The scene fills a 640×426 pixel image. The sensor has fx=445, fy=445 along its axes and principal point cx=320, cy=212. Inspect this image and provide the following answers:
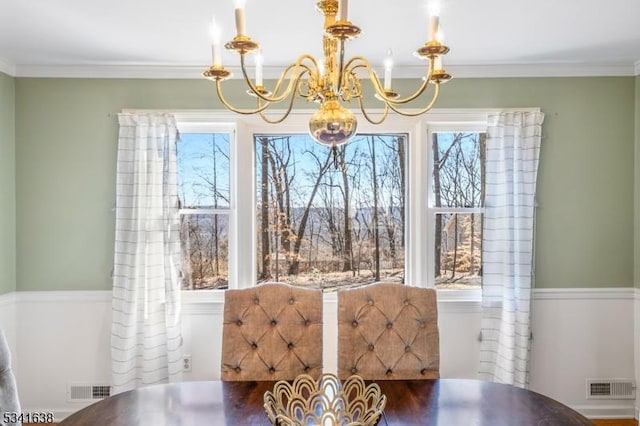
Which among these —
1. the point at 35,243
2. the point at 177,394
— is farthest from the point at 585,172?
the point at 35,243

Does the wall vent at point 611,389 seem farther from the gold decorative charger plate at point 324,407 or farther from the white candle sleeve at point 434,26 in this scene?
the white candle sleeve at point 434,26

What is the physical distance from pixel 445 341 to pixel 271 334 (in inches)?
63.0

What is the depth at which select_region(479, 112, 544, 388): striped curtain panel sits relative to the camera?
301 cm

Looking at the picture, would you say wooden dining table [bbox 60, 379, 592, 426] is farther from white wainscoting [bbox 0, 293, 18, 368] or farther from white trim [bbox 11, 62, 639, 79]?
white trim [bbox 11, 62, 639, 79]

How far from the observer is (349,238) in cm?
327

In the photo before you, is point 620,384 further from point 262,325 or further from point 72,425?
point 72,425

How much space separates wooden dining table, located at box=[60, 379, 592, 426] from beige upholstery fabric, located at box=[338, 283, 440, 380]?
0.20 meters

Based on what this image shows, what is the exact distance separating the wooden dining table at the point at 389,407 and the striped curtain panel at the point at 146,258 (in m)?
1.33

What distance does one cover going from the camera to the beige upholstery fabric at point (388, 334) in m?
2.03

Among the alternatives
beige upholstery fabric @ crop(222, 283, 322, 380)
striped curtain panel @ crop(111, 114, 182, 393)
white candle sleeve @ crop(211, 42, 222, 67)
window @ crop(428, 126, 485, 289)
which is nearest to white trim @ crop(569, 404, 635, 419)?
window @ crop(428, 126, 485, 289)

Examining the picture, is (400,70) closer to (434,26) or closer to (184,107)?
(184,107)

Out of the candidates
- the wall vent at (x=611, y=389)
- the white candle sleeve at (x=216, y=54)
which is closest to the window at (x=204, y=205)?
the white candle sleeve at (x=216, y=54)

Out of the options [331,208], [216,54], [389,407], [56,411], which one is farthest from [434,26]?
[56,411]

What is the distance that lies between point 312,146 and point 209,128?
0.76 m
